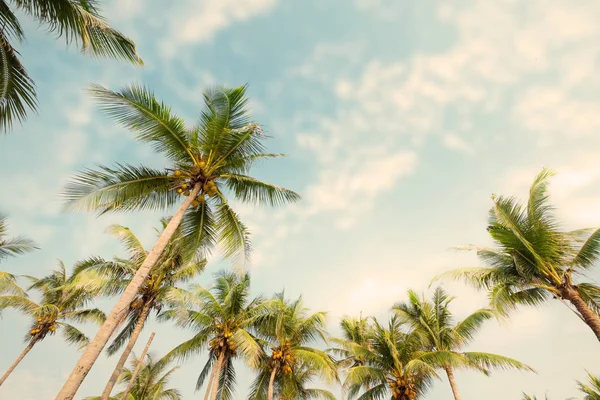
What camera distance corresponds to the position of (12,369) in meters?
17.1

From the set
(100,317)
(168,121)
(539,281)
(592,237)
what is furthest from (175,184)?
(100,317)

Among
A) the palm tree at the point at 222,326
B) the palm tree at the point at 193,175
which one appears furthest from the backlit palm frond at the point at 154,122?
the palm tree at the point at 222,326

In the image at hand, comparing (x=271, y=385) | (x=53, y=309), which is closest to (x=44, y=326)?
(x=53, y=309)

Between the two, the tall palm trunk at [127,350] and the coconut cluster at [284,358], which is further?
the coconut cluster at [284,358]

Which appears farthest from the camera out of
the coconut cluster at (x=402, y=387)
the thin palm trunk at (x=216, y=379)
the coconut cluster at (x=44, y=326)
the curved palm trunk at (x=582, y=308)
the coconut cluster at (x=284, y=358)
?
the coconut cluster at (x=44, y=326)

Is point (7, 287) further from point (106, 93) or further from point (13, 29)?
point (13, 29)

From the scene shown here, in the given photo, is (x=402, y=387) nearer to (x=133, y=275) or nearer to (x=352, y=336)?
(x=352, y=336)

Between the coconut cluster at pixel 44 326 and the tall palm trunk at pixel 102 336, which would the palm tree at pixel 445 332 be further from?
the coconut cluster at pixel 44 326

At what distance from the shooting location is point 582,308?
9.52 metres

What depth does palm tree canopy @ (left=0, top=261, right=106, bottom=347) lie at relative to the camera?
17.8 metres

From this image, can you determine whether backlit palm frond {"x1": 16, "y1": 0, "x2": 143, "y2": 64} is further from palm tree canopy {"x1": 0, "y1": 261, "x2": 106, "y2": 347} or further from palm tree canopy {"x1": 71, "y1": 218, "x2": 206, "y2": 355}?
palm tree canopy {"x1": 0, "y1": 261, "x2": 106, "y2": 347}

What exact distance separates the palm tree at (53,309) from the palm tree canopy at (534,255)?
19804 millimetres

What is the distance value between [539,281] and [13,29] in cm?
1489

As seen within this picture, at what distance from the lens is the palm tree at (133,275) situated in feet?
44.5
